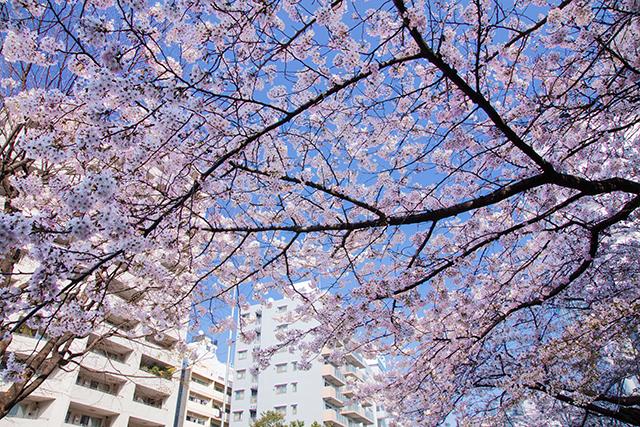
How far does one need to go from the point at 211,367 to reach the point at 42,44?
36.7 metres

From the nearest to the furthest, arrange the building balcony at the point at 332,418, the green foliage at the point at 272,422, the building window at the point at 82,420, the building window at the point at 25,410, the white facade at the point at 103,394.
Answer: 1. the building window at the point at 25,410
2. the white facade at the point at 103,394
3. the building window at the point at 82,420
4. the green foliage at the point at 272,422
5. the building balcony at the point at 332,418

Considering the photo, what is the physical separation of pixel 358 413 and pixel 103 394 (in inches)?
863

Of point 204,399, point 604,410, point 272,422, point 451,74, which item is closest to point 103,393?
point 272,422

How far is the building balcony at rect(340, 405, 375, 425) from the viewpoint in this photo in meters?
31.0

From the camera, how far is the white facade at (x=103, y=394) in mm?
13664

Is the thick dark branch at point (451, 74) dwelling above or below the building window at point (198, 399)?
below

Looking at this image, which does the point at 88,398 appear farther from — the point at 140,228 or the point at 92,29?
the point at 92,29

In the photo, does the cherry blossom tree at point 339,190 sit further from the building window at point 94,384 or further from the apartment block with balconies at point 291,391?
the apartment block with balconies at point 291,391

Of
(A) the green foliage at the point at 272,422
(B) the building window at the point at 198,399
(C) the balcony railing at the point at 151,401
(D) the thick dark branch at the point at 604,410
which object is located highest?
(B) the building window at the point at 198,399

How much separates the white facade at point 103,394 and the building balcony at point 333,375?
11.4 metres

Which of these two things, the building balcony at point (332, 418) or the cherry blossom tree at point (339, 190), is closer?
the cherry blossom tree at point (339, 190)

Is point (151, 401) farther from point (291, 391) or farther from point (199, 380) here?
point (199, 380)

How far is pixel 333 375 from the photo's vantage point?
29062 mm

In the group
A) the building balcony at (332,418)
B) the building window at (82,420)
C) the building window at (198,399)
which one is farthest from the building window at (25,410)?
the building window at (198,399)
